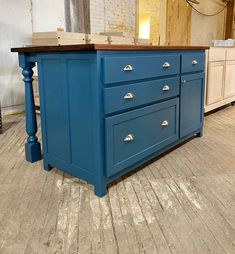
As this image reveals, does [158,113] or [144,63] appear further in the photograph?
[158,113]

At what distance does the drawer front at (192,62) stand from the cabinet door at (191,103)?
6 centimetres

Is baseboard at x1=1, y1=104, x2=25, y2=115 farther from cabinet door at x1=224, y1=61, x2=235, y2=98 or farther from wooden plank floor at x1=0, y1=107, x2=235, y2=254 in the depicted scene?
cabinet door at x1=224, y1=61, x2=235, y2=98

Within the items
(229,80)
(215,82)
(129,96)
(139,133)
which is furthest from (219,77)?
(129,96)

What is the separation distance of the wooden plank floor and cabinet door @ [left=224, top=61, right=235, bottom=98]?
6.36ft

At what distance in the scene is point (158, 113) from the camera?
2.17 m

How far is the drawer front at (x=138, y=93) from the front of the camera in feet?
5.51

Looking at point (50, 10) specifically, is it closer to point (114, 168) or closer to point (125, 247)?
point (114, 168)

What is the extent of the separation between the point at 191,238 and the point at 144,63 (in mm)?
1102

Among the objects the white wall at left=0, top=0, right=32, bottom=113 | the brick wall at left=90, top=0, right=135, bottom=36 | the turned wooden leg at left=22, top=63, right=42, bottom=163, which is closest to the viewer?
the turned wooden leg at left=22, top=63, right=42, bottom=163

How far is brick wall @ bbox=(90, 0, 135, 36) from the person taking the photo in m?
5.07

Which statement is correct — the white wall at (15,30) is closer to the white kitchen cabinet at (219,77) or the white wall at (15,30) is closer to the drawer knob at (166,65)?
the white kitchen cabinet at (219,77)

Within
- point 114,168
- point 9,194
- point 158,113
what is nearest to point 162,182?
point 114,168

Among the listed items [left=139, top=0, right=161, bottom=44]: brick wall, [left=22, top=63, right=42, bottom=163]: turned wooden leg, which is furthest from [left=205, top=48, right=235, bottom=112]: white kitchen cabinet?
[left=139, top=0, right=161, bottom=44]: brick wall

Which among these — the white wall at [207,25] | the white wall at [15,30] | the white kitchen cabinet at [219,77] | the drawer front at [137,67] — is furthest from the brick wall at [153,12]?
the drawer front at [137,67]
